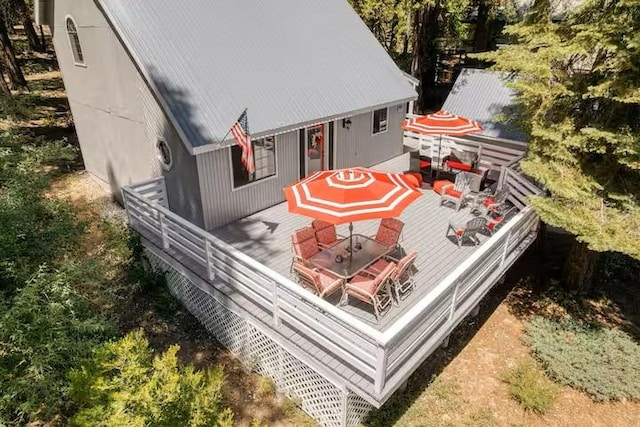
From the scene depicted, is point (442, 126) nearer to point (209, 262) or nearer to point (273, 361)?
point (209, 262)

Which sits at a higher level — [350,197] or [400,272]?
[350,197]

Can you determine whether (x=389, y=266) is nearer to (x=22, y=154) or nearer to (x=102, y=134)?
(x=22, y=154)

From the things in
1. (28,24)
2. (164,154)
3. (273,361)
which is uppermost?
(28,24)

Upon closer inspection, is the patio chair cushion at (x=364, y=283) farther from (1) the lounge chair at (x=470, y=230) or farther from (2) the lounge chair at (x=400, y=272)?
(1) the lounge chair at (x=470, y=230)

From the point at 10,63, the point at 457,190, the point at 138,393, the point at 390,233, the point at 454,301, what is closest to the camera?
the point at 138,393

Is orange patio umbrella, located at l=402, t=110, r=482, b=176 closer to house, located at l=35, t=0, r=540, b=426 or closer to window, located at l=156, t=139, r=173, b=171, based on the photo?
house, located at l=35, t=0, r=540, b=426

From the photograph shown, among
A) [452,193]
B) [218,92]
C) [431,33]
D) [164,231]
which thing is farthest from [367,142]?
[431,33]

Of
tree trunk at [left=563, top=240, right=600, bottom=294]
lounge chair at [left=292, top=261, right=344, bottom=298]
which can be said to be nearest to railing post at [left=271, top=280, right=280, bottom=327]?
lounge chair at [left=292, top=261, right=344, bottom=298]

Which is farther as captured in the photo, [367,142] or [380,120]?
[380,120]
